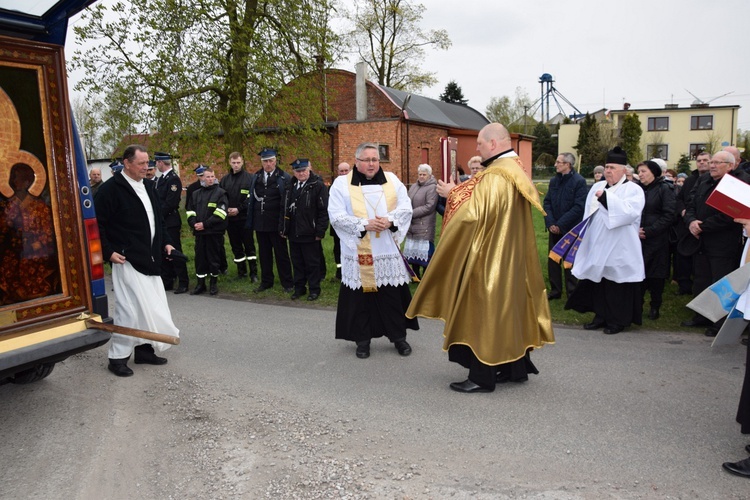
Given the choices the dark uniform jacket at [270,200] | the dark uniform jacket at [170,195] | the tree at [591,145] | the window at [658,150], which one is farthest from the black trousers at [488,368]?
the window at [658,150]

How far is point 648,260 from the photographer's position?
7.52 meters

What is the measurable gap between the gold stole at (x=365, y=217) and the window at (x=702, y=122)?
6171 centimetres

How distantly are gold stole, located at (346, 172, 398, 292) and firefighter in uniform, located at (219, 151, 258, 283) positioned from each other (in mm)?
4489

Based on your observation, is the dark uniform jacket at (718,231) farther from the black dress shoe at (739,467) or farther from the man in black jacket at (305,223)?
the man in black jacket at (305,223)

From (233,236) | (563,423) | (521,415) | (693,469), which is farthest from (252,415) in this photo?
(233,236)

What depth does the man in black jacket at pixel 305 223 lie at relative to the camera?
8812mm

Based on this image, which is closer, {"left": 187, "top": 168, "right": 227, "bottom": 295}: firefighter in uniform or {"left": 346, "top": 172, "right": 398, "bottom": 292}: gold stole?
{"left": 346, "top": 172, "right": 398, "bottom": 292}: gold stole

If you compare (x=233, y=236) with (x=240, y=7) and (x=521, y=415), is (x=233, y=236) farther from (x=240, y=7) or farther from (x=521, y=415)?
(x=240, y=7)

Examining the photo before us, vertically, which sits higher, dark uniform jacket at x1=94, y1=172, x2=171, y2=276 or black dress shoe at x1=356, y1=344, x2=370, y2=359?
dark uniform jacket at x1=94, y1=172, x2=171, y2=276

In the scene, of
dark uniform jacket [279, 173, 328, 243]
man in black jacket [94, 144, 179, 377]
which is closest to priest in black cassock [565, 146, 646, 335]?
dark uniform jacket [279, 173, 328, 243]

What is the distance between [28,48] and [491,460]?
14.2ft

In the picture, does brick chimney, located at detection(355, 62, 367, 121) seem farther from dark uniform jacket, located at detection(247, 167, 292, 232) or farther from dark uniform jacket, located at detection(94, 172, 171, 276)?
dark uniform jacket, located at detection(94, 172, 171, 276)

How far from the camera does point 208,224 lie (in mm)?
9523

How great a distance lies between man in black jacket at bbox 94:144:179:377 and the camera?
221 inches
